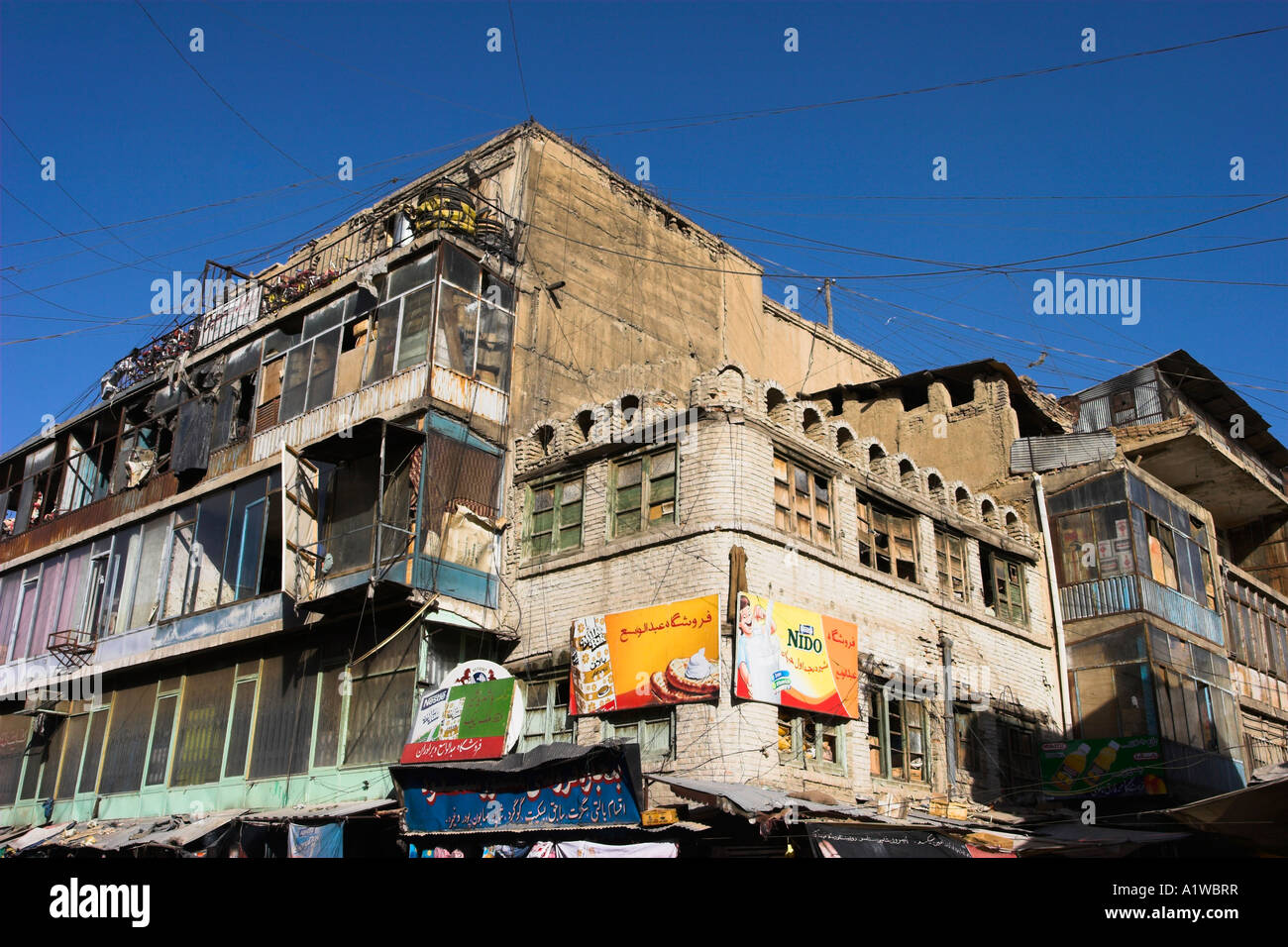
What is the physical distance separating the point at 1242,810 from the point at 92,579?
23291 millimetres

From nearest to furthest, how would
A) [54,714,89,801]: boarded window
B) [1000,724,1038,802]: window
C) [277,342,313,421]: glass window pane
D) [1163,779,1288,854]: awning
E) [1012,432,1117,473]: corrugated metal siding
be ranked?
1. [1163,779,1288,854]: awning
2. [1000,724,1038,802]: window
3. [277,342,313,421]: glass window pane
4. [1012,432,1117,473]: corrugated metal siding
5. [54,714,89,801]: boarded window

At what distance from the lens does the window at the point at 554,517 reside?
18719mm

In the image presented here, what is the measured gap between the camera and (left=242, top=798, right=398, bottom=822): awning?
17.0 metres

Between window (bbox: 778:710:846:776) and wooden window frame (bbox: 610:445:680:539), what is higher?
wooden window frame (bbox: 610:445:680:539)

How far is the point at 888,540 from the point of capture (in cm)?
1945

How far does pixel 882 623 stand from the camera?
720 inches

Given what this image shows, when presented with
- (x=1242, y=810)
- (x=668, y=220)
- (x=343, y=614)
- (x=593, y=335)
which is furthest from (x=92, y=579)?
(x=1242, y=810)

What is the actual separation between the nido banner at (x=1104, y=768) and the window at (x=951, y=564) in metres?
3.27

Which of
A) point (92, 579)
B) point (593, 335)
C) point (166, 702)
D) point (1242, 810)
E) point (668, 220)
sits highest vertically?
point (668, 220)

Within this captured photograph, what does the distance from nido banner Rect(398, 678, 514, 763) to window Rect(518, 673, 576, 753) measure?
111cm

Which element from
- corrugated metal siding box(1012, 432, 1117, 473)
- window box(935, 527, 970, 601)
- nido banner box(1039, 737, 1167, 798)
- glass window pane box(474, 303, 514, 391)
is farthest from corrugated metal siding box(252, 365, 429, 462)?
nido banner box(1039, 737, 1167, 798)

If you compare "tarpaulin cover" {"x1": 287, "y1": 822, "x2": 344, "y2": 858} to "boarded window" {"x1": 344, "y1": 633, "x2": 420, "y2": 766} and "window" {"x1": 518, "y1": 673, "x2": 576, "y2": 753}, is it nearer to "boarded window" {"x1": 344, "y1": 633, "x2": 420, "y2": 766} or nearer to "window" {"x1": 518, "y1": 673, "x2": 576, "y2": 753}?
"boarded window" {"x1": 344, "y1": 633, "x2": 420, "y2": 766}

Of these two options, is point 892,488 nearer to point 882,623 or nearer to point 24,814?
point 882,623
